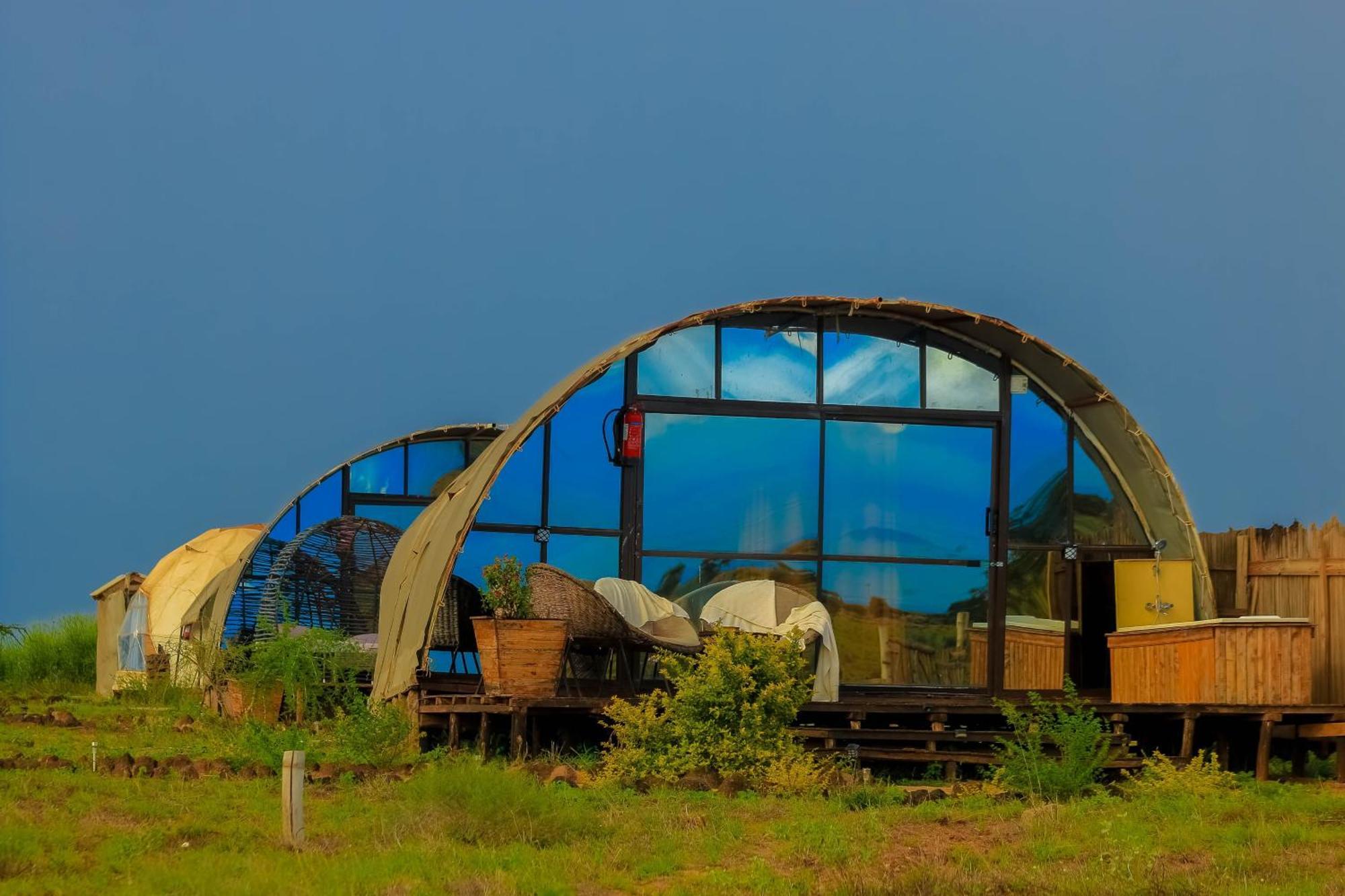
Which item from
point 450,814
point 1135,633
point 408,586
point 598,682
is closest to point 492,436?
point 408,586

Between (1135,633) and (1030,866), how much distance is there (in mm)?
5449

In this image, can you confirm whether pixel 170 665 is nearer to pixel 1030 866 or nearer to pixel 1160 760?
pixel 1160 760

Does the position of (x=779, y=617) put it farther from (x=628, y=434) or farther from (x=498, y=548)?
(x=498, y=548)

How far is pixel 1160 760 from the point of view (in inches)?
392

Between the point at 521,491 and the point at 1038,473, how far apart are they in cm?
439

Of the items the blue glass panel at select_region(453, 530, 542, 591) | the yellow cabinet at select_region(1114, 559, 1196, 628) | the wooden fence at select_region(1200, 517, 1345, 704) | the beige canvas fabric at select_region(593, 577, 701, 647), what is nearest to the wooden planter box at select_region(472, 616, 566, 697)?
the beige canvas fabric at select_region(593, 577, 701, 647)

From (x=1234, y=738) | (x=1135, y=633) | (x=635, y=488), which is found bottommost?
(x=1234, y=738)

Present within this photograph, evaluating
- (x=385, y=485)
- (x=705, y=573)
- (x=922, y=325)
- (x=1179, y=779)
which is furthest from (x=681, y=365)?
(x=385, y=485)

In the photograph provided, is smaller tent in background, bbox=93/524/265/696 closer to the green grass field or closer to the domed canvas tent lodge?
the domed canvas tent lodge

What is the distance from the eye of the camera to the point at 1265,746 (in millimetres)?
10398

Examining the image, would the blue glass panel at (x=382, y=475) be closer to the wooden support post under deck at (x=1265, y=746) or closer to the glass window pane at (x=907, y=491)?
the glass window pane at (x=907, y=491)

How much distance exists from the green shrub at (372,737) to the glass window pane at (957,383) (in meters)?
5.29

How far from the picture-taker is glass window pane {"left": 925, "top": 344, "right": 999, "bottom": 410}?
42.9 ft

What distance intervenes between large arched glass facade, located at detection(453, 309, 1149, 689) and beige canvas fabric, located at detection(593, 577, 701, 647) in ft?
1.66
